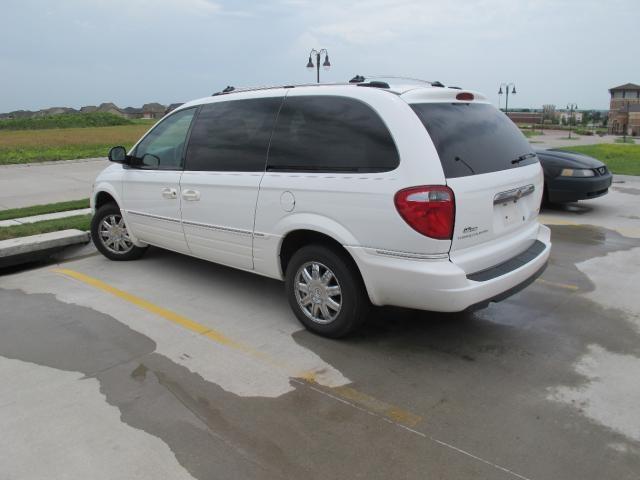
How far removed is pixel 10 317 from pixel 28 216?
3.77m

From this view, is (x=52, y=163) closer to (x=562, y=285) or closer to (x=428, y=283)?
(x=562, y=285)

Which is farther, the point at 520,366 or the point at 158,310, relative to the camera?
the point at 158,310

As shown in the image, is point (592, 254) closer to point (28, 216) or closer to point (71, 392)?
point (71, 392)

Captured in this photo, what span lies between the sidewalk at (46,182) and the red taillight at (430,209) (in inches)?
311

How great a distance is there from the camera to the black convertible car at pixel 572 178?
838 cm

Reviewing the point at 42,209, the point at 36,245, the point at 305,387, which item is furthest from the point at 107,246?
the point at 305,387

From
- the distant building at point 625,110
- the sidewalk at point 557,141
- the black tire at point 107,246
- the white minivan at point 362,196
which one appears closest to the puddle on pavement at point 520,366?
the white minivan at point 362,196

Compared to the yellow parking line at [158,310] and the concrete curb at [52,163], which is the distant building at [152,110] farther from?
the yellow parking line at [158,310]

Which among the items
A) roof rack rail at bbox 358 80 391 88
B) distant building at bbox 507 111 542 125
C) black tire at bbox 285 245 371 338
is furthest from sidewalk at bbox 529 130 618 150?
distant building at bbox 507 111 542 125

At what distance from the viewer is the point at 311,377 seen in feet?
11.5

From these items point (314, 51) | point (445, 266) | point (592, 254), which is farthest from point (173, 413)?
point (314, 51)

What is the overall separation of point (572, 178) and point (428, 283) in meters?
6.13

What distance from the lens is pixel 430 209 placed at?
10.9 ft

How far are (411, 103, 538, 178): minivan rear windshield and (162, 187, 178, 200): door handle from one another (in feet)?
8.07
